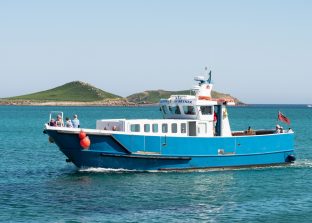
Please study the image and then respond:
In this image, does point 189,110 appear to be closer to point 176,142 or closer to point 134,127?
point 176,142

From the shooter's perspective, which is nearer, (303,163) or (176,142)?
(176,142)

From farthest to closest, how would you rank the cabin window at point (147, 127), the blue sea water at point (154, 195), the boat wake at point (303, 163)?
the boat wake at point (303, 163) < the cabin window at point (147, 127) < the blue sea water at point (154, 195)

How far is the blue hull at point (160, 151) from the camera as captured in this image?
36.6 meters

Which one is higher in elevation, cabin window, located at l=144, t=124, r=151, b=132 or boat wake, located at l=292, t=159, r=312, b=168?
cabin window, located at l=144, t=124, r=151, b=132

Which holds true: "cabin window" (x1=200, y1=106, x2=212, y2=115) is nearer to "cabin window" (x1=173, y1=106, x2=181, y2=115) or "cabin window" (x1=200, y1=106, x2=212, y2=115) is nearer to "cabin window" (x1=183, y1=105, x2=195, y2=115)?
"cabin window" (x1=183, y1=105, x2=195, y2=115)

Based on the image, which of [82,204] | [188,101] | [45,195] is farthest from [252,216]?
[188,101]

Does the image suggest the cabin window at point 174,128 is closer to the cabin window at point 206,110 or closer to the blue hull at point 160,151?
the blue hull at point 160,151

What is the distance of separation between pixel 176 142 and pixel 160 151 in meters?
1.15

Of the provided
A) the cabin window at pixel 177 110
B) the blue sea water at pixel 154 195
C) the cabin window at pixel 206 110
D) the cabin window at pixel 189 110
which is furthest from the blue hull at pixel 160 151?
the cabin window at pixel 177 110

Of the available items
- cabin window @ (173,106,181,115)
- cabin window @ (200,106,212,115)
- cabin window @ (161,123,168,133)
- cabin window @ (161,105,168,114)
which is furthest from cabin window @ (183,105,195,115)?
cabin window @ (161,123,168,133)

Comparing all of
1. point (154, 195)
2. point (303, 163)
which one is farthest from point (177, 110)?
point (303, 163)

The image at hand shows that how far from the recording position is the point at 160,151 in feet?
123

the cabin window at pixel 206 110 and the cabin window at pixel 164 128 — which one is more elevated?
the cabin window at pixel 206 110

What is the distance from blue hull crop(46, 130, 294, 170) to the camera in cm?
3656
